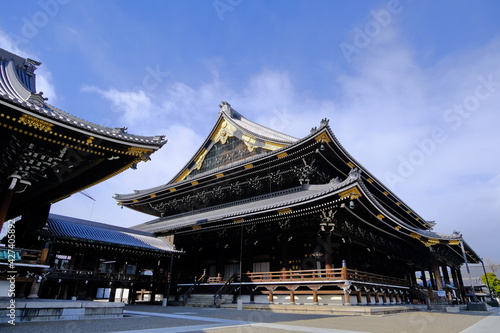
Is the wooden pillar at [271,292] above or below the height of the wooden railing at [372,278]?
below

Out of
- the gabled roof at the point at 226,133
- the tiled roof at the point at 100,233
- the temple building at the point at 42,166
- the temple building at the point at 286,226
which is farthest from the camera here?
A: the gabled roof at the point at 226,133

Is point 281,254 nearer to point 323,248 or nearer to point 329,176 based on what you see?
point 323,248

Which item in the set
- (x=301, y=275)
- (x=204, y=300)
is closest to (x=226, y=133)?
(x=204, y=300)

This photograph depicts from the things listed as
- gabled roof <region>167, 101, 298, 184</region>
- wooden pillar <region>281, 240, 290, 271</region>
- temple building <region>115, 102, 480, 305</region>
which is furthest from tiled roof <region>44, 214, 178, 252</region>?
wooden pillar <region>281, 240, 290, 271</region>

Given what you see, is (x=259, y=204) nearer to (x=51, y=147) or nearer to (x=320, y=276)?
(x=320, y=276)

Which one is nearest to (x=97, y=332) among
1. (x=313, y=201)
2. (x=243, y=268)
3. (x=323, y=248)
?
(x=313, y=201)

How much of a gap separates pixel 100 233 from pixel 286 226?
→ 12.4m

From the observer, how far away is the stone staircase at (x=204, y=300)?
56.2 ft

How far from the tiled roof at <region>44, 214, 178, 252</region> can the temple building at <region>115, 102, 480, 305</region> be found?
1.37 meters

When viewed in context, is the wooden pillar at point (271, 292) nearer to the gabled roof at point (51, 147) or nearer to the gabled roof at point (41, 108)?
the gabled roof at point (51, 147)

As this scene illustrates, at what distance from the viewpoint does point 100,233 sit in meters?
19.2

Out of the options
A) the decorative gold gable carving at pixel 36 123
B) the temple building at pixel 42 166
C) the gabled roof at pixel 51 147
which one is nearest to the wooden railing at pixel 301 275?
the temple building at pixel 42 166

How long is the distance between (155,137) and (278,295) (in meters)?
11.6

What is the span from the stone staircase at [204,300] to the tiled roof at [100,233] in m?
3.65
